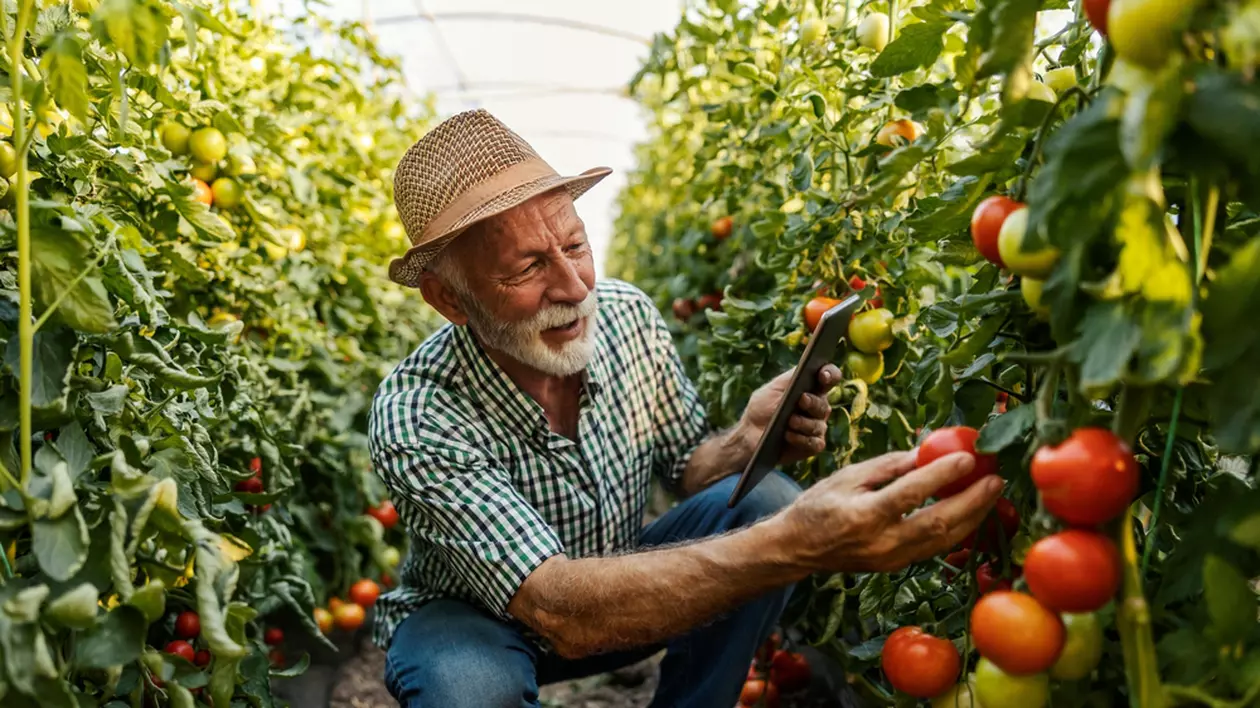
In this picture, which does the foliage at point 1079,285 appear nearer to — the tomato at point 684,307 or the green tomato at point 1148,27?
the green tomato at point 1148,27

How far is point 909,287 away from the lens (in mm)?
1689

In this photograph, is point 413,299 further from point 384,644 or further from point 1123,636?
point 1123,636

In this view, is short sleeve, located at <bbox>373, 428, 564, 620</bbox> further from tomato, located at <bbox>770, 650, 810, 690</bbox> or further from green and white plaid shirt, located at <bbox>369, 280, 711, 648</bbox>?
tomato, located at <bbox>770, 650, 810, 690</bbox>

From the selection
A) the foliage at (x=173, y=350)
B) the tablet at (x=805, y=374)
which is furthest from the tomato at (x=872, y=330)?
the foliage at (x=173, y=350)

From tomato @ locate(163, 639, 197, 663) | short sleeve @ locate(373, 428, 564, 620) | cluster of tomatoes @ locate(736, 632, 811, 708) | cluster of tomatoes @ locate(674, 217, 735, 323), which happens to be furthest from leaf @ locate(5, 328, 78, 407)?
cluster of tomatoes @ locate(674, 217, 735, 323)

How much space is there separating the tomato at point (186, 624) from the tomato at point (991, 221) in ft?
3.88

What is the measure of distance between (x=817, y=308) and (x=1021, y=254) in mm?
814

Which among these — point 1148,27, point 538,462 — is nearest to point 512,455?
point 538,462

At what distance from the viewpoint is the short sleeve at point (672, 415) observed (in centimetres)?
208

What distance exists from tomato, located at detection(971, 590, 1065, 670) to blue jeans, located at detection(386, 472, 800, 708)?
0.67 meters

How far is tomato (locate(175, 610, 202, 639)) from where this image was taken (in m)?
1.42

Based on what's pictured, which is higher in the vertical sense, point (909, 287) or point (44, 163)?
point (44, 163)

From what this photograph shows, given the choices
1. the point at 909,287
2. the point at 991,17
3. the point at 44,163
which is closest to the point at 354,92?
the point at 44,163

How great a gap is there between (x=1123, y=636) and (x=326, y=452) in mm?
1995
